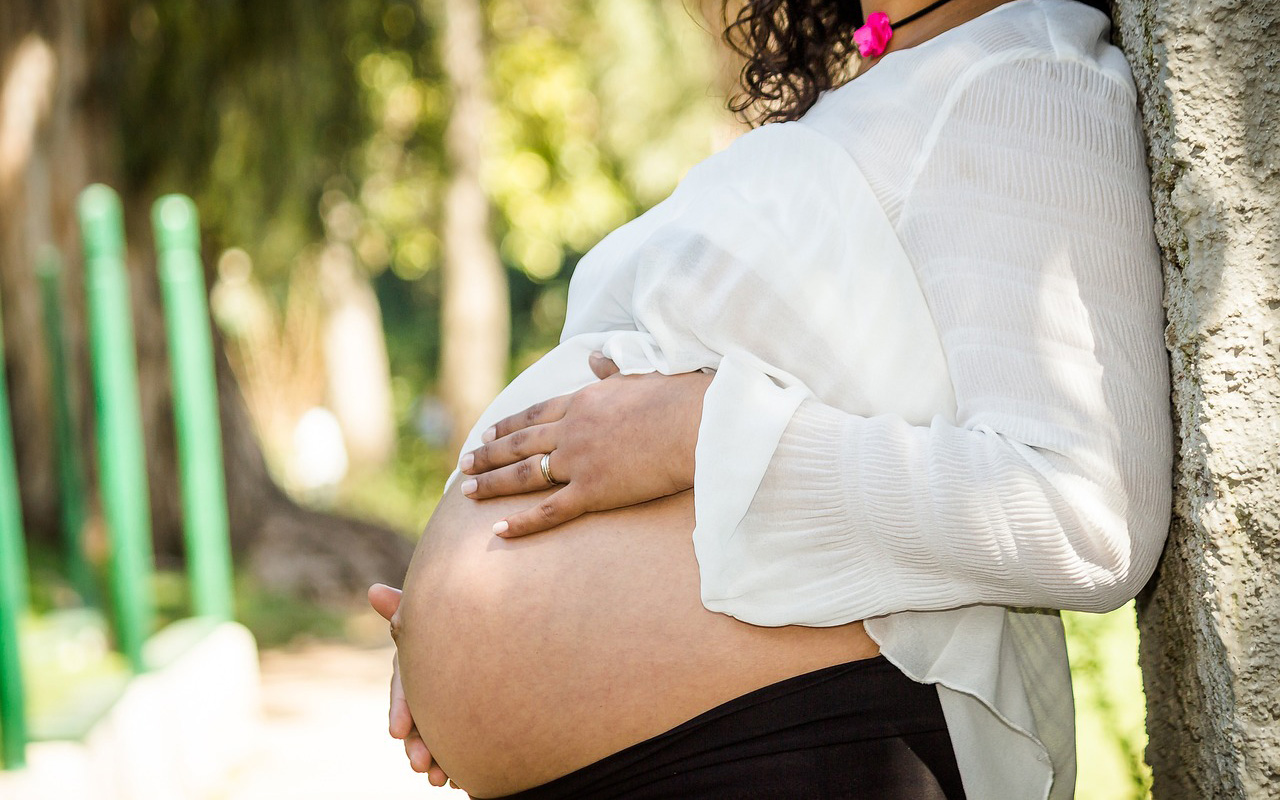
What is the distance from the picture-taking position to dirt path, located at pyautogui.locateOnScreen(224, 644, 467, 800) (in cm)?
404

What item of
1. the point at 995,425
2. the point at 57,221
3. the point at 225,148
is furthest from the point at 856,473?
A: the point at 225,148

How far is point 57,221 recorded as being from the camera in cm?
586

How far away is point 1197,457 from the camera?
47.4 inches

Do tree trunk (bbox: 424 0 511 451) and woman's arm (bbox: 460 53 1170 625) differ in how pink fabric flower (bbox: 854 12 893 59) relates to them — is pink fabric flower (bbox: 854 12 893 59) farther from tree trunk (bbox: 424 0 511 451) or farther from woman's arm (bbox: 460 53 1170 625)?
tree trunk (bbox: 424 0 511 451)

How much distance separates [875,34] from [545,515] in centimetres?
78

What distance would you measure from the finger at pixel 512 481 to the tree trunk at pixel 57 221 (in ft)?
16.9

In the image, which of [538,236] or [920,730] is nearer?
[920,730]

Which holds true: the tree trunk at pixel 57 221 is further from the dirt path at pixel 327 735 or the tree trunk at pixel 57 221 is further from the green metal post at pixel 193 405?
the green metal post at pixel 193 405

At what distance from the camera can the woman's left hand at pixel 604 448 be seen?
1.29 meters

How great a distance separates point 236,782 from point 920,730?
349cm

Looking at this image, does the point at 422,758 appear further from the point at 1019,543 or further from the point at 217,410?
the point at 217,410

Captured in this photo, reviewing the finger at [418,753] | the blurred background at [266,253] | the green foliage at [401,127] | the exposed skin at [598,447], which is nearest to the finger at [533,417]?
the exposed skin at [598,447]

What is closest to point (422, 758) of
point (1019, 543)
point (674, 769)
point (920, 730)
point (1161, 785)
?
point (674, 769)

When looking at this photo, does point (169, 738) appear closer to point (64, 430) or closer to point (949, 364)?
point (64, 430)
